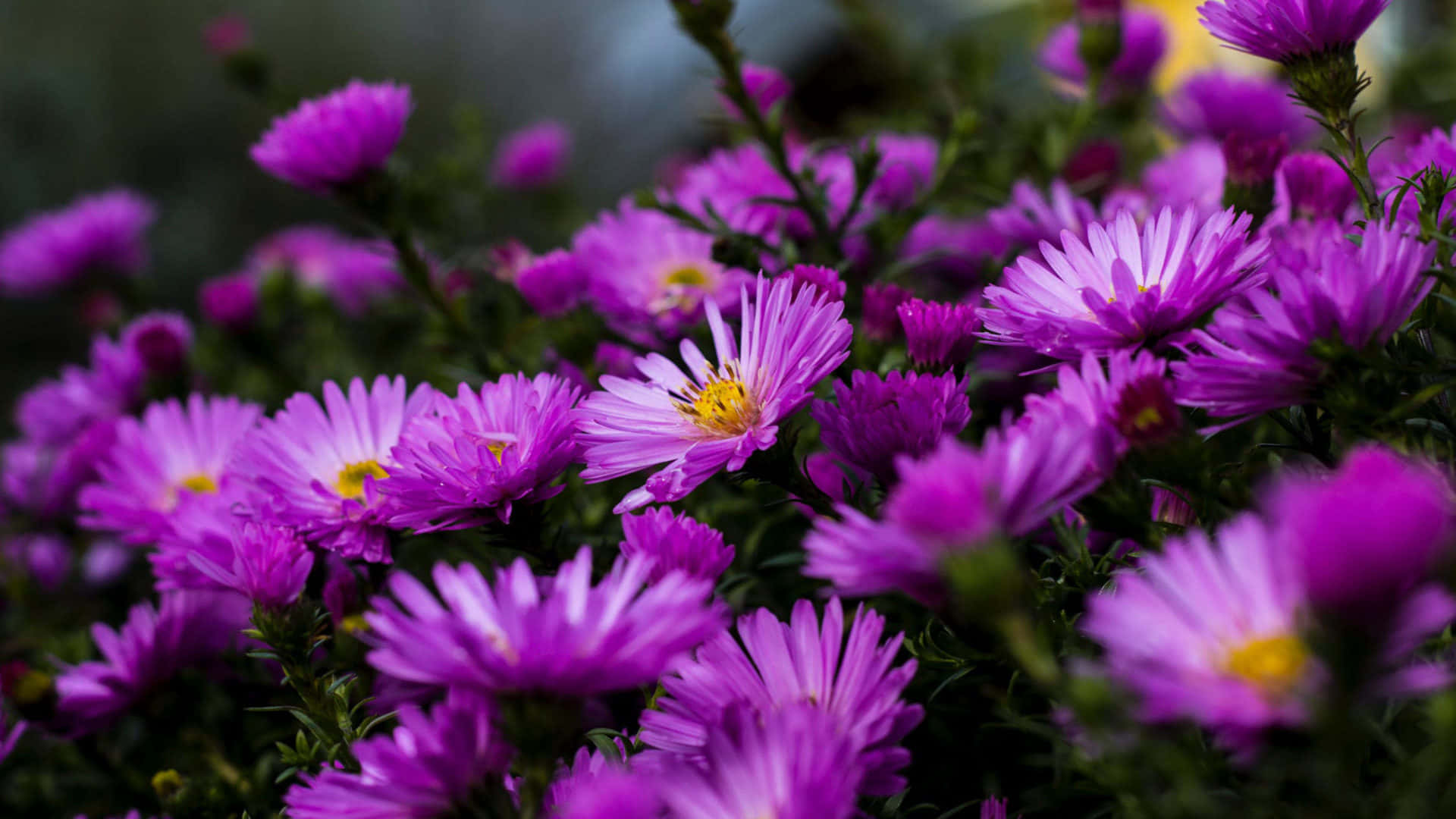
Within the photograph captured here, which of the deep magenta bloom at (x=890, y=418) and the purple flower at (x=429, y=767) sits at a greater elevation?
the deep magenta bloom at (x=890, y=418)

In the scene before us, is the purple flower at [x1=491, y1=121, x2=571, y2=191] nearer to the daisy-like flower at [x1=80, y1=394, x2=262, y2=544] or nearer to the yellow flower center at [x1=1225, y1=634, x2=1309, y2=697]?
the daisy-like flower at [x1=80, y1=394, x2=262, y2=544]

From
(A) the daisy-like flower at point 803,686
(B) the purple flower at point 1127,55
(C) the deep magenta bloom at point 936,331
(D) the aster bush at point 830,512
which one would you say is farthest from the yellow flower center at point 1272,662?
(B) the purple flower at point 1127,55

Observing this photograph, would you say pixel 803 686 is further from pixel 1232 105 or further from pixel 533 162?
pixel 533 162

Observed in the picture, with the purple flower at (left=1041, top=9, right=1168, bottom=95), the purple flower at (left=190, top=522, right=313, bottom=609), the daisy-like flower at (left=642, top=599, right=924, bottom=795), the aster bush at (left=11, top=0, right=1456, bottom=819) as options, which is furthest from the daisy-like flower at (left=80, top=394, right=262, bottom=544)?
the purple flower at (left=1041, top=9, right=1168, bottom=95)

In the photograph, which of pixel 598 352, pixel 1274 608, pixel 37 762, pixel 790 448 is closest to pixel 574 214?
pixel 598 352

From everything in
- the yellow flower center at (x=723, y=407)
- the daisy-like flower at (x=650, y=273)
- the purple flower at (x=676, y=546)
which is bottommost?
the purple flower at (x=676, y=546)

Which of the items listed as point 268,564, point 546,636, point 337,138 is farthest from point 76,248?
point 546,636

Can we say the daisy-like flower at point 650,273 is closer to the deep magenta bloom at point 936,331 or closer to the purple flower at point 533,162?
A: the deep magenta bloom at point 936,331
